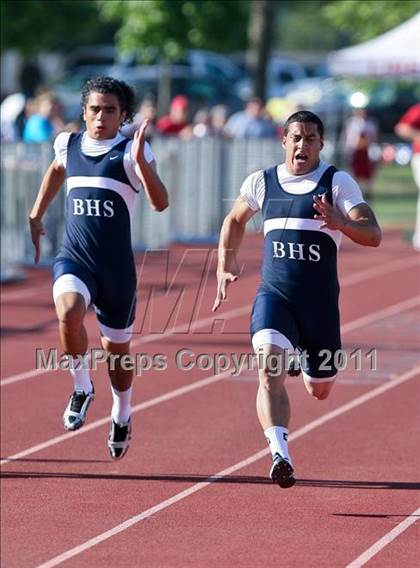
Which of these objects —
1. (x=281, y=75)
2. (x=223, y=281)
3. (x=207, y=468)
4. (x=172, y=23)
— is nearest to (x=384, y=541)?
(x=223, y=281)

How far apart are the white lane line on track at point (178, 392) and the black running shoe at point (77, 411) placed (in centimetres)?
86

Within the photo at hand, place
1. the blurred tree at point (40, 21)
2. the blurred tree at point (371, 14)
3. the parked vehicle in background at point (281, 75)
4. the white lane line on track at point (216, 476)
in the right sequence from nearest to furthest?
the white lane line on track at point (216, 476), the blurred tree at point (40, 21), the blurred tree at point (371, 14), the parked vehicle in background at point (281, 75)

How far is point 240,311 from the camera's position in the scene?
51.2ft

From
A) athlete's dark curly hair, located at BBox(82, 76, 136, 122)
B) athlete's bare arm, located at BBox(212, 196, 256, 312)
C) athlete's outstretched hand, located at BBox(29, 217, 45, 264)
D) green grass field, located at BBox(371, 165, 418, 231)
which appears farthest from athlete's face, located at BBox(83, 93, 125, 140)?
green grass field, located at BBox(371, 165, 418, 231)

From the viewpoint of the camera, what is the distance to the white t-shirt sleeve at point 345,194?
25.3 ft

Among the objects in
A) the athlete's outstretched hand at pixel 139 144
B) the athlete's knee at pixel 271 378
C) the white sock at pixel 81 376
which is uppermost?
the athlete's outstretched hand at pixel 139 144

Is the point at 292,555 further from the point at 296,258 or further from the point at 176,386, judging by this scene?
the point at 176,386

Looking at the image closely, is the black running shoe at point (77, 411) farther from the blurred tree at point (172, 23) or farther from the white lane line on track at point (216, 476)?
the blurred tree at point (172, 23)

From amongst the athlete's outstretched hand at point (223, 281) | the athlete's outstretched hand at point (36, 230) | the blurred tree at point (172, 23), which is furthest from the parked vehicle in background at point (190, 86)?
the athlete's outstretched hand at point (223, 281)

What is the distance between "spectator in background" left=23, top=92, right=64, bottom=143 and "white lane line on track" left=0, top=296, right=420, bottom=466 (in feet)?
15.6

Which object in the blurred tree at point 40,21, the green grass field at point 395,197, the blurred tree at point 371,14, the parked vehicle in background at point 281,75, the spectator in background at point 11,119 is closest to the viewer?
the spectator in background at point 11,119

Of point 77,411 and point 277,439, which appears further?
point 77,411

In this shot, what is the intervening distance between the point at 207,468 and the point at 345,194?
89.3 inches

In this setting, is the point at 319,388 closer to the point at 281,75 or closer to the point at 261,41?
the point at 261,41
